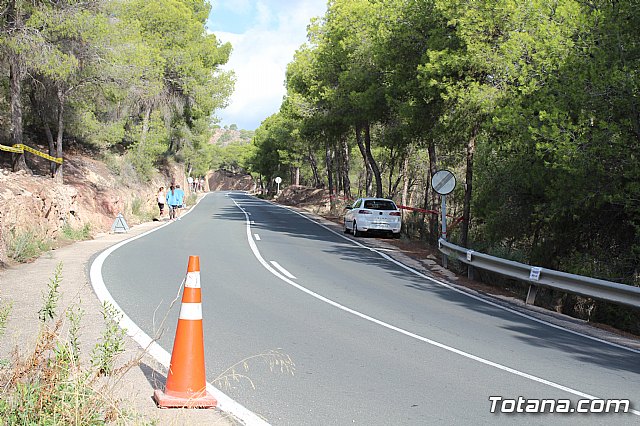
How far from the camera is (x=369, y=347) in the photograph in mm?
6750

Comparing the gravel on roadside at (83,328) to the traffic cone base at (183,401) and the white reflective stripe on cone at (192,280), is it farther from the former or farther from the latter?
the white reflective stripe on cone at (192,280)

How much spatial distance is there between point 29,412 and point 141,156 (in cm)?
3197

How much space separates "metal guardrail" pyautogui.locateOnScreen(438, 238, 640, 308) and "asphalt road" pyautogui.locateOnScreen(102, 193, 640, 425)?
1128 millimetres

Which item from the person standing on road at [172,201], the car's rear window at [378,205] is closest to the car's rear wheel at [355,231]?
the car's rear window at [378,205]

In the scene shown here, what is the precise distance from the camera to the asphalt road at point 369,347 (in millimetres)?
4855

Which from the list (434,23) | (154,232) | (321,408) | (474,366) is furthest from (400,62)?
(321,408)

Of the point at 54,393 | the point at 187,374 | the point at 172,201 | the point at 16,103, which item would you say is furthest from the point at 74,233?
the point at 54,393

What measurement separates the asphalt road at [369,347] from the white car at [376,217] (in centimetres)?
974

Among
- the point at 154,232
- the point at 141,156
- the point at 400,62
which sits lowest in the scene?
the point at 154,232

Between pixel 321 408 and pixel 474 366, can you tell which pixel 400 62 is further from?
pixel 321 408

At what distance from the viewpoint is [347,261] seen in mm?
15617

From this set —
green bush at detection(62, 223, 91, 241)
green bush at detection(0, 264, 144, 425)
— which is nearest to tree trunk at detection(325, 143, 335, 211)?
green bush at detection(62, 223, 91, 241)

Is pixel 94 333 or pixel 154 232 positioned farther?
pixel 154 232

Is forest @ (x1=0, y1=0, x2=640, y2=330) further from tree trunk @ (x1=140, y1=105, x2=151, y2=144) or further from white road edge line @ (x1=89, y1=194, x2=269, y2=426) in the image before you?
white road edge line @ (x1=89, y1=194, x2=269, y2=426)
